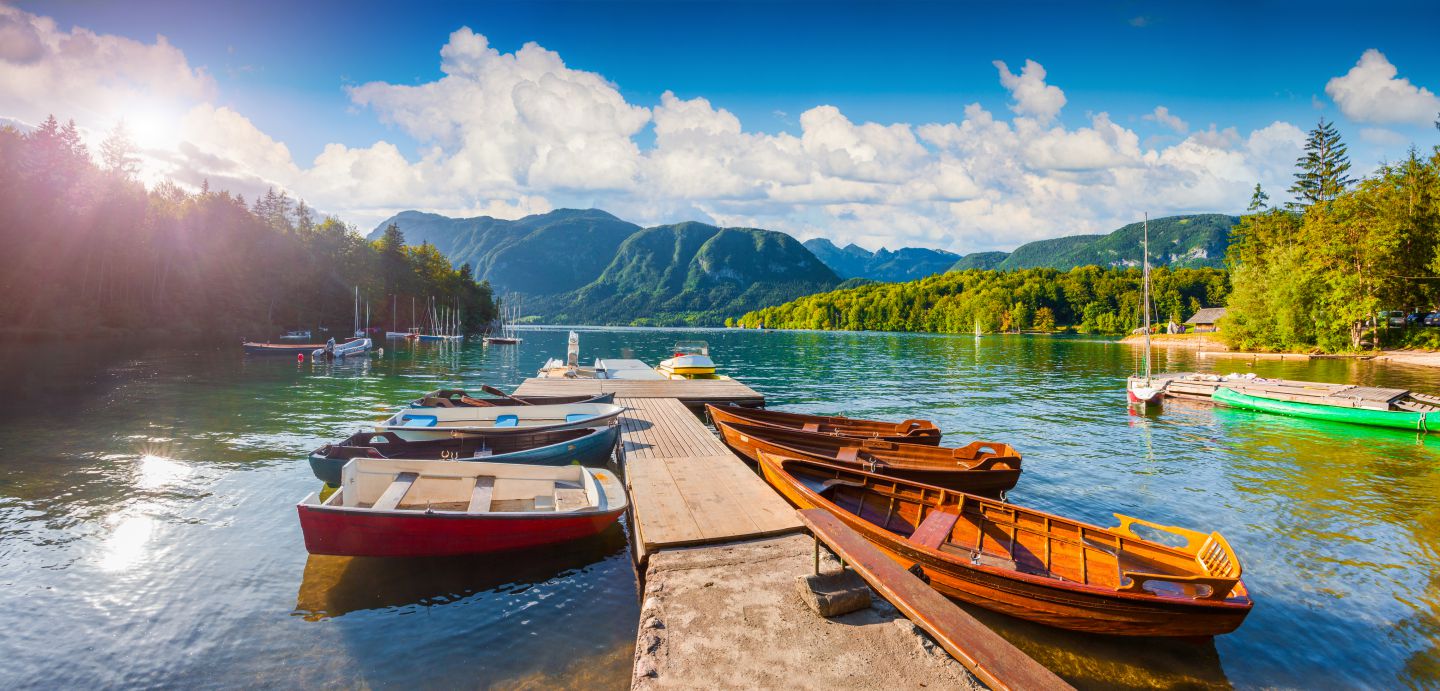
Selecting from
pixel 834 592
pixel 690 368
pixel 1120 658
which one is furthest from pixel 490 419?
pixel 690 368

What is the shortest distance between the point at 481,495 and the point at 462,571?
1302mm

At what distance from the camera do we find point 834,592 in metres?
6.20

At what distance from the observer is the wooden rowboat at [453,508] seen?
8.71 m

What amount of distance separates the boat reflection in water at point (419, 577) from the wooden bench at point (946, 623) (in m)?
5.41

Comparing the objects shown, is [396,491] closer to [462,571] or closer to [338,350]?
[462,571]

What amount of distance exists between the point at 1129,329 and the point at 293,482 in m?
156

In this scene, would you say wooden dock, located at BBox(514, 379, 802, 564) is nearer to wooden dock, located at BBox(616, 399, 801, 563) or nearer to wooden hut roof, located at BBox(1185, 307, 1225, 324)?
wooden dock, located at BBox(616, 399, 801, 563)

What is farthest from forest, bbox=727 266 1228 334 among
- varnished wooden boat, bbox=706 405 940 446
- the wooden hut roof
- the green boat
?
varnished wooden boat, bbox=706 405 940 446

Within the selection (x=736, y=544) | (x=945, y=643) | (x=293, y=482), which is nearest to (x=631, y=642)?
(x=736, y=544)

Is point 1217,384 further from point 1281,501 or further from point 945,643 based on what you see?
point 945,643

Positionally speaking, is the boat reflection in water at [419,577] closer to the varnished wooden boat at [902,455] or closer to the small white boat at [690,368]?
the varnished wooden boat at [902,455]

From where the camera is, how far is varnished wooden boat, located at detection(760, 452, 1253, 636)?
680 cm

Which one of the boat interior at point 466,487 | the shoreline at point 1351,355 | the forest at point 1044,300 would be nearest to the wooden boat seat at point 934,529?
the boat interior at point 466,487

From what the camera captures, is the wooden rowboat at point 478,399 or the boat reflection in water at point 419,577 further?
the wooden rowboat at point 478,399
